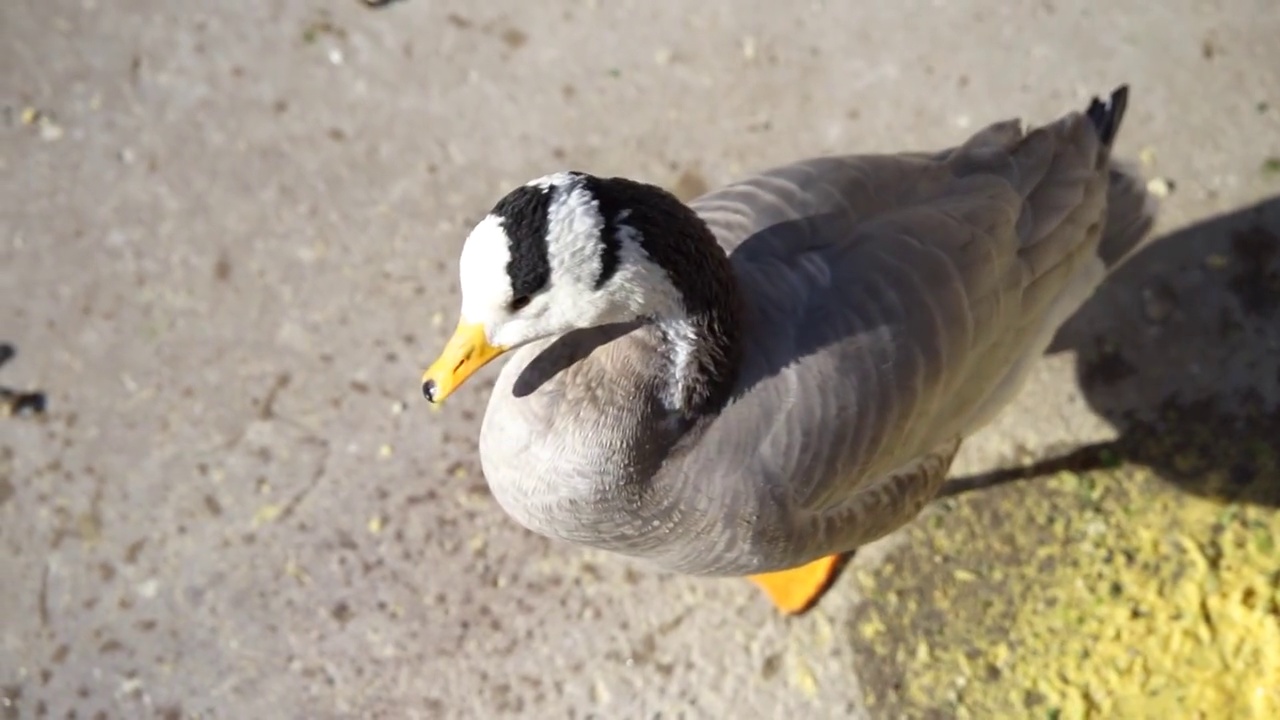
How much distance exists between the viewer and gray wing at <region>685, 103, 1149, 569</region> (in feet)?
4.93

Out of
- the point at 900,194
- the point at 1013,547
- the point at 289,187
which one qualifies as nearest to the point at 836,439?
the point at 900,194

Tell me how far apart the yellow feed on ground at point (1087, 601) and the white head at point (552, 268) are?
3.29ft

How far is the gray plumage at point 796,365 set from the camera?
146 cm

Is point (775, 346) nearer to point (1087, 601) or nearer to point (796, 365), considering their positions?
point (796, 365)

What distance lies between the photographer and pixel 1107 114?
1839 mm

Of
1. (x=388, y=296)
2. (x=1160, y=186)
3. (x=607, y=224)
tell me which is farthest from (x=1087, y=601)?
(x=388, y=296)

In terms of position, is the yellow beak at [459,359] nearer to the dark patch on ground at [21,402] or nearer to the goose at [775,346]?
the goose at [775,346]

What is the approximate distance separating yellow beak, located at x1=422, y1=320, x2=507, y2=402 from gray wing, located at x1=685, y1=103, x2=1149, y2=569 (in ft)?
1.15

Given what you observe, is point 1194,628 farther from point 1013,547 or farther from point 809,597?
point 809,597

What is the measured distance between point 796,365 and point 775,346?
0.14ft

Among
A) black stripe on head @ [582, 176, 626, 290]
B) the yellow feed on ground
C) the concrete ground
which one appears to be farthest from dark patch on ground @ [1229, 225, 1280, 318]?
black stripe on head @ [582, 176, 626, 290]

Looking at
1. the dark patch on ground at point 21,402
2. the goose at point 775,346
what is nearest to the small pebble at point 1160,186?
the goose at point 775,346

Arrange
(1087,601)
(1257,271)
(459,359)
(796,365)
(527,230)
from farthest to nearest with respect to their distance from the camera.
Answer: (1257,271)
(1087,601)
(796,365)
(459,359)
(527,230)

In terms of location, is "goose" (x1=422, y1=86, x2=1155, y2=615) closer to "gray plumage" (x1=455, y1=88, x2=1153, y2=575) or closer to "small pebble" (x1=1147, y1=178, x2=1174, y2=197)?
"gray plumage" (x1=455, y1=88, x2=1153, y2=575)
